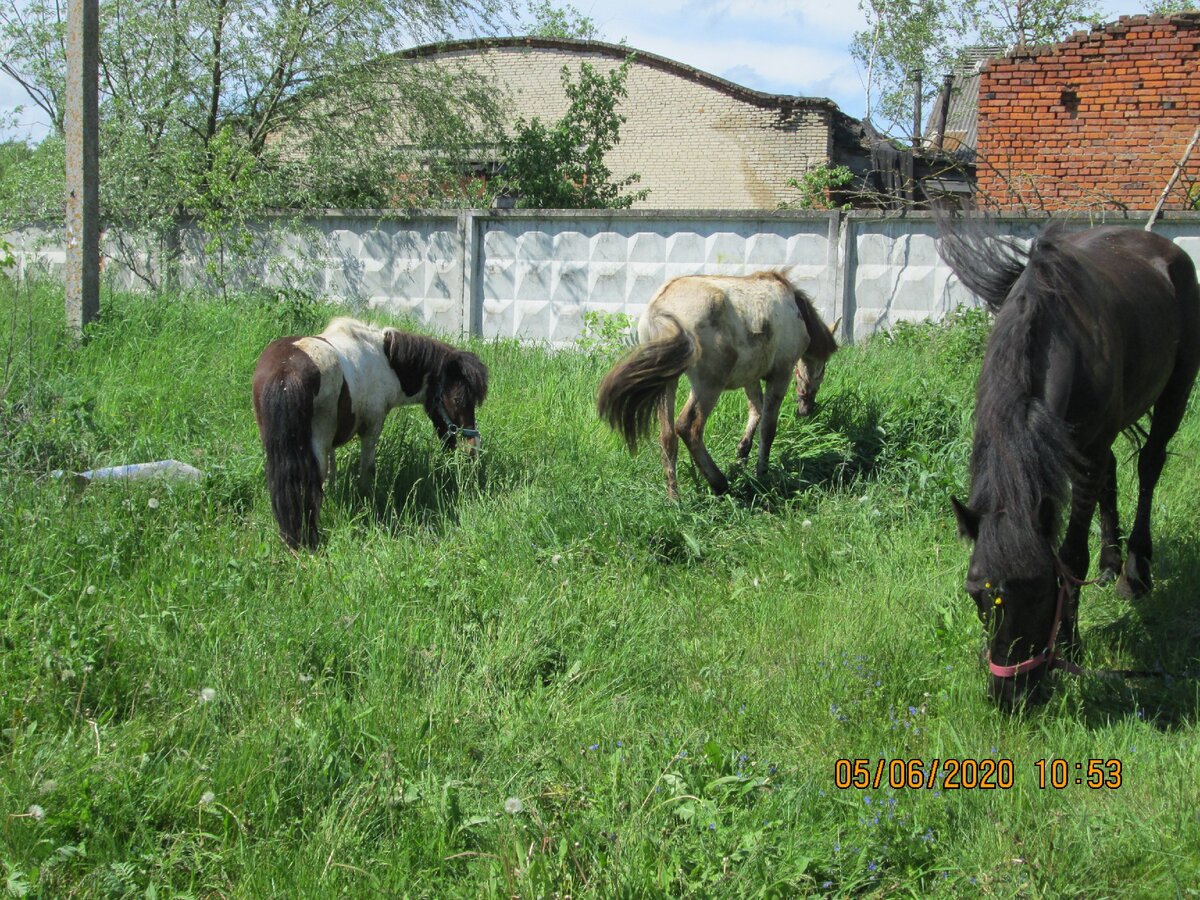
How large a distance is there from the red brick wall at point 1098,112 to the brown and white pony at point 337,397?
9.05m

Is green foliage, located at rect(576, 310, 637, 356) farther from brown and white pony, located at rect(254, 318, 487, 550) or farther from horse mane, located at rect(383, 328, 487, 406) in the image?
brown and white pony, located at rect(254, 318, 487, 550)

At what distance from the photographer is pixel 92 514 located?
4.99 m

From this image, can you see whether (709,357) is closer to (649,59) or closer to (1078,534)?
(1078,534)

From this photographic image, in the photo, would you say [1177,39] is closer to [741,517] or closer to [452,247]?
[452,247]

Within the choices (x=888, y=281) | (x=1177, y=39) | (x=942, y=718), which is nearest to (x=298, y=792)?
(x=942, y=718)

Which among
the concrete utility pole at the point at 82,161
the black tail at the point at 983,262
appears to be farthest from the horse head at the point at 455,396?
the concrete utility pole at the point at 82,161

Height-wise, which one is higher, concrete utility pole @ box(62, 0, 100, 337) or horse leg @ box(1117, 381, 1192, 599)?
concrete utility pole @ box(62, 0, 100, 337)

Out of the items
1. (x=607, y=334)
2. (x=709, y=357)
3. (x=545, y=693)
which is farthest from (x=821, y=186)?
(x=545, y=693)

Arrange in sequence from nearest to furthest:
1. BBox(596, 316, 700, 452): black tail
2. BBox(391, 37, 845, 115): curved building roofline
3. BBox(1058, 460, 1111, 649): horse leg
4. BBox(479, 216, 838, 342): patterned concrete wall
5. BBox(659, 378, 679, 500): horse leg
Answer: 1. BBox(1058, 460, 1111, 649): horse leg
2. BBox(596, 316, 700, 452): black tail
3. BBox(659, 378, 679, 500): horse leg
4. BBox(479, 216, 838, 342): patterned concrete wall
5. BBox(391, 37, 845, 115): curved building roofline

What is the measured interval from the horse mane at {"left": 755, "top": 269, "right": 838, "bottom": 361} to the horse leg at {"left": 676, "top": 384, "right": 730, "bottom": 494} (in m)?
1.21

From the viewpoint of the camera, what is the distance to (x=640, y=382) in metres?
6.21

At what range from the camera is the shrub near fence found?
987 cm

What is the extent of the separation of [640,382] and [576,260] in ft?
17.0

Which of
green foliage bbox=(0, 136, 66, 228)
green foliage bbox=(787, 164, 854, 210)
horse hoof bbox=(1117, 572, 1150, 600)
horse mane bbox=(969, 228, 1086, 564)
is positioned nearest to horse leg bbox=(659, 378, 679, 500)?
horse hoof bbox=(1117, 572, 1150, 600)
